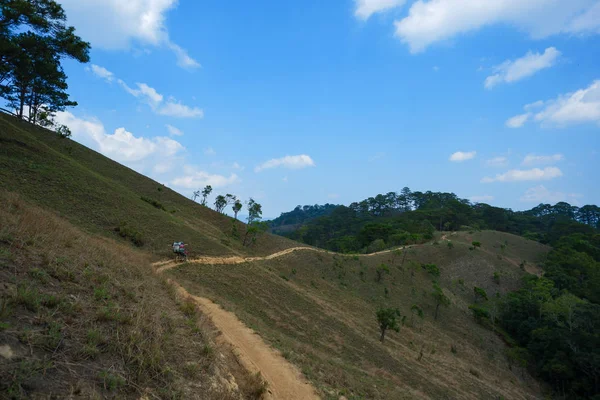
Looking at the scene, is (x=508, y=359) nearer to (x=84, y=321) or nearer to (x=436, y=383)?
(x=436, y=383)

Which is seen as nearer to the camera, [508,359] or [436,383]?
[436,383]

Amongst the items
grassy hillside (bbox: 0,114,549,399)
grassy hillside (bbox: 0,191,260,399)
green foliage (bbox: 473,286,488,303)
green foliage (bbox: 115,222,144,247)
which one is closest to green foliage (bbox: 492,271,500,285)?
grassy hillside (bbox: 0,114,549,399)

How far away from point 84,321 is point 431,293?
41.1 meters

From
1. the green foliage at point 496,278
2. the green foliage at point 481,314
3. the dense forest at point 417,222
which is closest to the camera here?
the green foliage at point 481,314

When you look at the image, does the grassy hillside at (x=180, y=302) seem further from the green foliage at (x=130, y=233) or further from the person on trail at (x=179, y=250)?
the person on trail at (x=179, y=250)

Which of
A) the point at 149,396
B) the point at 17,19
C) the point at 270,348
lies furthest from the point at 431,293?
the point at 17,19

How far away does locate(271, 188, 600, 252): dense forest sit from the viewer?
70062 millimetres

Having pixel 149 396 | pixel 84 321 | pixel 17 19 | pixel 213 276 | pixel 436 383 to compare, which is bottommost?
pixel 436 383

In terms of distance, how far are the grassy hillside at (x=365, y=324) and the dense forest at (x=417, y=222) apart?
1835cm

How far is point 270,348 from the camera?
34.0 ft

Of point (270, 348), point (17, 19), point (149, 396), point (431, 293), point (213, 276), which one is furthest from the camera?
point (431, 293)

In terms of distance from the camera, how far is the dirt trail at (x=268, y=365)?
7836mm

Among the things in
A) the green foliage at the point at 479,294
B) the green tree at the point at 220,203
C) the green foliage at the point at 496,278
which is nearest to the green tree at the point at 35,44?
the green tree at the point at 220,203

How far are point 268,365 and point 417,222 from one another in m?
79.5
